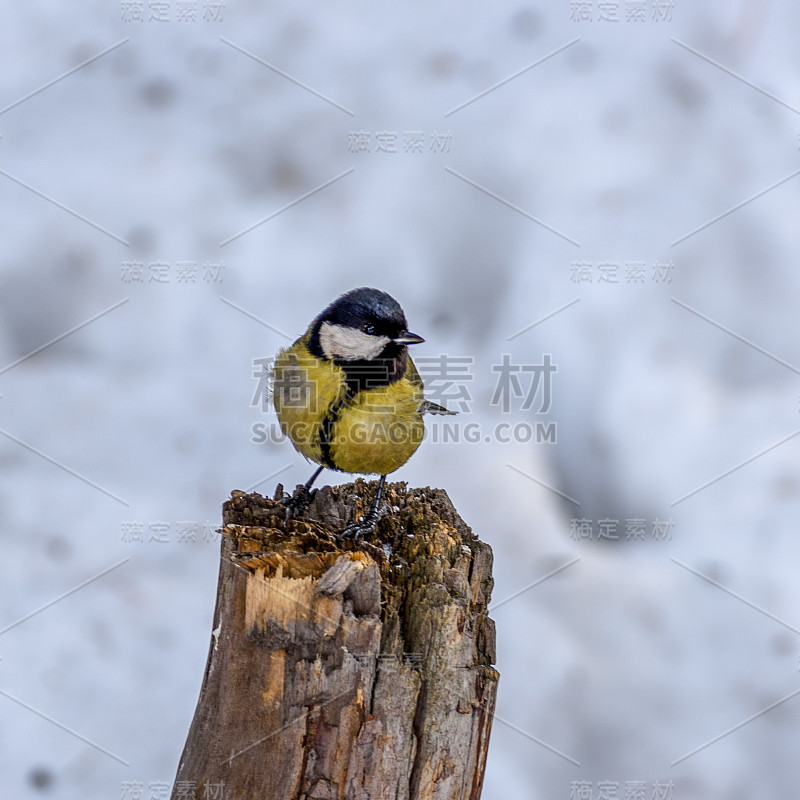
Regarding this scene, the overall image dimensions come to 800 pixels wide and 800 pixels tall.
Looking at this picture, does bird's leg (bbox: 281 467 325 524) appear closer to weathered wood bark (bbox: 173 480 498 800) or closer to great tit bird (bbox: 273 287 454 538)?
great tit bird (bbox: 273 287 454 538)

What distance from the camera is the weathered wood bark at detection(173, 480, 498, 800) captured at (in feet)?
4.64

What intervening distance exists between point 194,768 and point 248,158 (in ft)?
7.30

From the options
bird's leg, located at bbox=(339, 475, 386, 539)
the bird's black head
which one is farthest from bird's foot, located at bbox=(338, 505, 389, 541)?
the bird's black head

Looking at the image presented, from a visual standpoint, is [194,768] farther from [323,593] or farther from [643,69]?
[643,69]

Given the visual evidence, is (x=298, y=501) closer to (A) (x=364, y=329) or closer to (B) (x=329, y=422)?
(B) (x=329, y=422)

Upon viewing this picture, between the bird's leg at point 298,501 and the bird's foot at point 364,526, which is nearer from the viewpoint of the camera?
the bird's foot at point 364,526

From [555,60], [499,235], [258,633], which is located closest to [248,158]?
[499,235]

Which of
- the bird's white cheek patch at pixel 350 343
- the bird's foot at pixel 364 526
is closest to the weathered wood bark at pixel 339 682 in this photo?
the bird's foot at pixel 364 526

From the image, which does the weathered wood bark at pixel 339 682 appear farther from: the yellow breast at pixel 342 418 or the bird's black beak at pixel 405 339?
the bird's black beak at pixel 405 339

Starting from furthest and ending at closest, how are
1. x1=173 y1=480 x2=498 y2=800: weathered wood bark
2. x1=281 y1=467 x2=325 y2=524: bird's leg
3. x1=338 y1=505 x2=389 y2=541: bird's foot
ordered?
x1=281 y1=467 x2=325 y2=524: bird's leg, x1=338 y1=505 x2=389 y2=541: bird's foot, x1=173 y1=480 x2=498 y2=800: weathered wood bark

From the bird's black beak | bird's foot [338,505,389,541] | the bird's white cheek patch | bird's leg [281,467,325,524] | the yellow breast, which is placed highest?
the bird's black beak

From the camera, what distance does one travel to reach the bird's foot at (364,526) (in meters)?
1.75

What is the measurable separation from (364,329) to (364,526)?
41cm

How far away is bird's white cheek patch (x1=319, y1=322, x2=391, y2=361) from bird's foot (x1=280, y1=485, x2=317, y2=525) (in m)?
0.32
